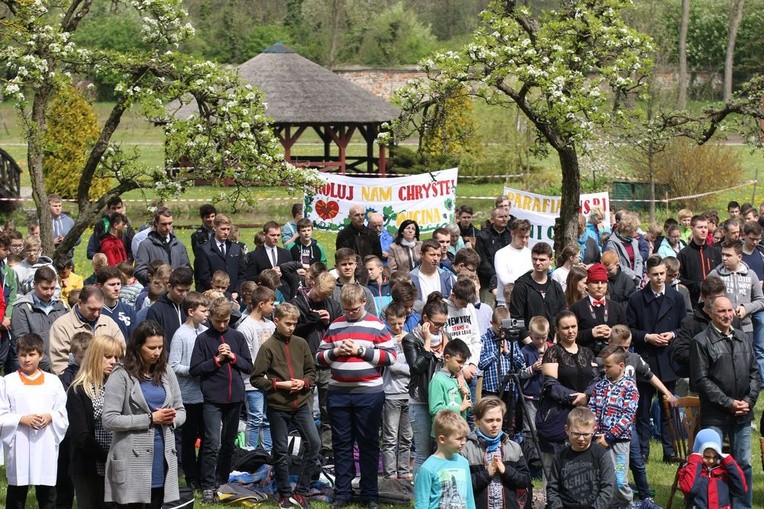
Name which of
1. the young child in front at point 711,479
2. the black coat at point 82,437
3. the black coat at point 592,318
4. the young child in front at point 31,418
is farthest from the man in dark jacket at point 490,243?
the black coat at point 82,437

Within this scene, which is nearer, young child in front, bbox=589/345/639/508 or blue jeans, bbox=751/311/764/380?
young child in front, bbox=589/345/639/508

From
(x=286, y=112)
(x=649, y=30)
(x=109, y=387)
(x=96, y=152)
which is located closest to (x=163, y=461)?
(x=109, y=387)

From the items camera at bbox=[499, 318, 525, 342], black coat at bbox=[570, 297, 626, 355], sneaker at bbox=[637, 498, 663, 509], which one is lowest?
sneaker at bbox=[637, 498, 663, 509]

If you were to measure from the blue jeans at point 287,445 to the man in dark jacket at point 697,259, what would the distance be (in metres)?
6.20

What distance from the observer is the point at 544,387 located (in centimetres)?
1050

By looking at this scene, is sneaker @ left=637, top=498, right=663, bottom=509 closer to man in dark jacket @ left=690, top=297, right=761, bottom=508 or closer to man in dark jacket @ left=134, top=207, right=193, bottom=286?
man in dark jacket @ left=690, top=297, right=761, bottom=508

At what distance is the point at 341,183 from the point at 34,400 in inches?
421

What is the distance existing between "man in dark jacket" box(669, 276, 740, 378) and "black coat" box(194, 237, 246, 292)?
5.82 metres

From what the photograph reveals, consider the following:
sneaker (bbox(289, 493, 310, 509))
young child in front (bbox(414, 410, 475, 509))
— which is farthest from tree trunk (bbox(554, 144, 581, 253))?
young child in front (bbox(414, 410, 475, 509))

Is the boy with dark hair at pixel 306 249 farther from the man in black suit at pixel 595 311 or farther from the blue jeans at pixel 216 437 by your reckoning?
the blue jeans at pixel 216 437

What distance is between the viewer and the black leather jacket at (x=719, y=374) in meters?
10.3

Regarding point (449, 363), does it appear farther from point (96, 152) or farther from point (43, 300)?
point (96, 152)

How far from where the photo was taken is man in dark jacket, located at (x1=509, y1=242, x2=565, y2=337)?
12570mm

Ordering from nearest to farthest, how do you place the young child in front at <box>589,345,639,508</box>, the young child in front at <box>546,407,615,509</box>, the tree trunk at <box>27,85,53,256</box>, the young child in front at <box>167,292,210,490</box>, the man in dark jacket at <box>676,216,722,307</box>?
1. the young child in front at <box>546,407,615,509</box>
2. the young child in front at <box>589,345,639,508</box>
3. the young child in front at <box>167,292,210,490</box>
4. the man in dark jacket at <box>676,216,722,307</box>
5. the tree trunk at <box>27,85,53,256</box>
